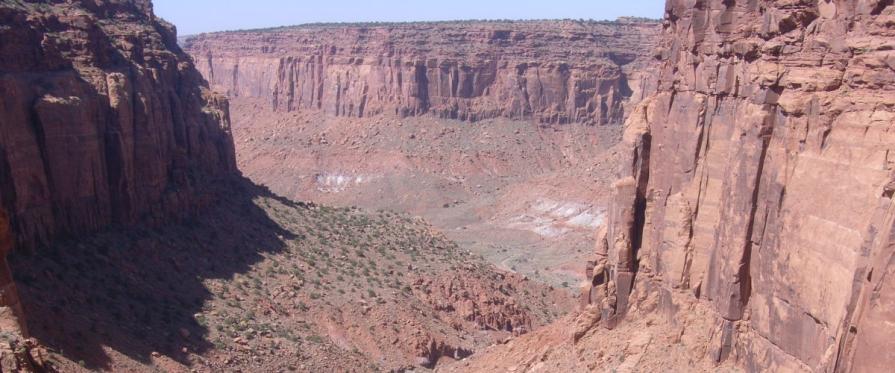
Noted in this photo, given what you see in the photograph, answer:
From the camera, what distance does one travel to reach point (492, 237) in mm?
75688

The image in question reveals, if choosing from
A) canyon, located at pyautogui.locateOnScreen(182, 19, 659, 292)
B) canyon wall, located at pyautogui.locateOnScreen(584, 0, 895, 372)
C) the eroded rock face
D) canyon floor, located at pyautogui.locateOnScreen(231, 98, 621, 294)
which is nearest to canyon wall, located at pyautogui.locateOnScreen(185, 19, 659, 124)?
canyon, located at pyautogui.locateOnScreen(182, 19, 659, 292)

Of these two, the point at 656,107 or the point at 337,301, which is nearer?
the point at 656,107

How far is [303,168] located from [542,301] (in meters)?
58.9

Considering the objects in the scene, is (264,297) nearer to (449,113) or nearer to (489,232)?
(489,232)

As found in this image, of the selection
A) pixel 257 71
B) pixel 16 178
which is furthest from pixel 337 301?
pixel 257 71

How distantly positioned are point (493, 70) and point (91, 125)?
2866 inches

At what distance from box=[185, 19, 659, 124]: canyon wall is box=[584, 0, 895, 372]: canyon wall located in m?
77.1

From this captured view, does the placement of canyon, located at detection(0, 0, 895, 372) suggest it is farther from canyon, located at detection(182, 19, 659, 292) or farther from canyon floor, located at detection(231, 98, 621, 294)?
canyon, located at detection(182, 19, 659, 292)

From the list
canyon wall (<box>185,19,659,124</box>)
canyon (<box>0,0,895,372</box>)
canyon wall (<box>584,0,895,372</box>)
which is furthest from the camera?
canyon wall (<box>185,19,659,124</box>)

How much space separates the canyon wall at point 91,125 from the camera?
33.7 meters

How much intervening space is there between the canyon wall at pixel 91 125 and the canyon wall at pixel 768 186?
22.6 meters

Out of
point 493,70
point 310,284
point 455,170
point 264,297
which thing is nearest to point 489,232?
point 455,170

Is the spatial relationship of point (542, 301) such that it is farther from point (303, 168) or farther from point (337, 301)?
point (303, 168)

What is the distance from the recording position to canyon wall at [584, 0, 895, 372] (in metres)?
15.9
